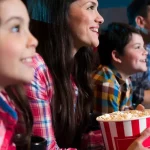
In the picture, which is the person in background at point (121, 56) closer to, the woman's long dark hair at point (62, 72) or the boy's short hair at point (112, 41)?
the boy's short hair at point (112, 41)

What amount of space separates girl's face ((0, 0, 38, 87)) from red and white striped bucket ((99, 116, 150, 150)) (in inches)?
12.6

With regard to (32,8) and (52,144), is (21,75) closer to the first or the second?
(52,144)

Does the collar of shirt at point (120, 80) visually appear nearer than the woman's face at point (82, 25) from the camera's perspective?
No

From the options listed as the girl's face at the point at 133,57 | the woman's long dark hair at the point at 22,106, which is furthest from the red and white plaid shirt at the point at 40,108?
the girl's face at the point at 133,57

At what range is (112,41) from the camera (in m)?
1.88

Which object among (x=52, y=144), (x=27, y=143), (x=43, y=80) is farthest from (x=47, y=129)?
(x=27, y=143)

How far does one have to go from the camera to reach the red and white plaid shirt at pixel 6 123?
908 mm

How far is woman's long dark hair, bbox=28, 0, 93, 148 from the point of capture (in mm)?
1359

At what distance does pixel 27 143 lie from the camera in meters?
0.99

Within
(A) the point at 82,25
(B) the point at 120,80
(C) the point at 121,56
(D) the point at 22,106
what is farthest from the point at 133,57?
(D) the point at 22,106

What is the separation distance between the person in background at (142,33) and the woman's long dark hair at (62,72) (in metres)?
0.56

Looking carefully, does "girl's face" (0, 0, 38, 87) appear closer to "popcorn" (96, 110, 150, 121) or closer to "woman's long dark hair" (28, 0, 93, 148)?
"popcorn" (96, 110, 150, 121)

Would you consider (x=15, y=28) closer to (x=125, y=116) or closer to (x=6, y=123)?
(x=6, y=123)

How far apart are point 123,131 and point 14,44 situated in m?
0.40
